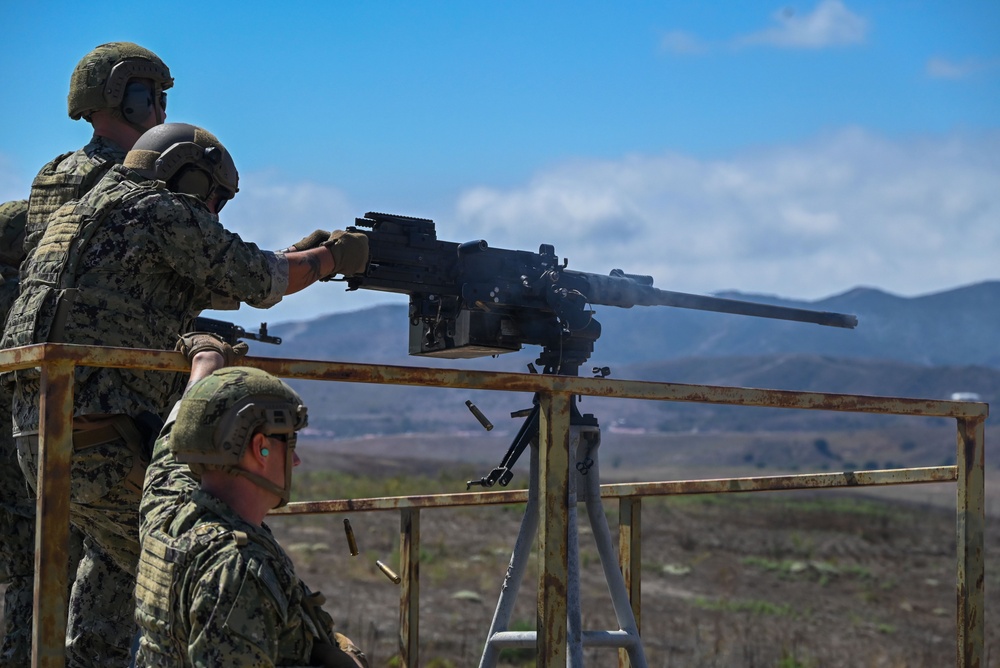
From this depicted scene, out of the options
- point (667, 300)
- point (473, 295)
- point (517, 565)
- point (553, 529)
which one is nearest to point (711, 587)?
point (667, 300)

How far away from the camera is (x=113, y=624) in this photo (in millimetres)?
4445

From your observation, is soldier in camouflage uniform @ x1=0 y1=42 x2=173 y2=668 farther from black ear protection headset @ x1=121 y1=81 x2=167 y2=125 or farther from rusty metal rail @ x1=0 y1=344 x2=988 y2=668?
rusty metal rail @ x1=0 y1=344 x2=988 y2=668

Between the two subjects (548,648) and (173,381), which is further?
(173,381)

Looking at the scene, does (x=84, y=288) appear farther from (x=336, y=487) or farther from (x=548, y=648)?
(x=336, y=487)

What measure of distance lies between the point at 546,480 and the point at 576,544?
481mm

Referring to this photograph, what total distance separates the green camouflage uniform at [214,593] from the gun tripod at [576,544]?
154 centimetres

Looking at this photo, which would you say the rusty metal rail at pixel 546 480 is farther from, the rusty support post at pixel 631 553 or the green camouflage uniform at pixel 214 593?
the green camouflage uniform at pixel 214 593

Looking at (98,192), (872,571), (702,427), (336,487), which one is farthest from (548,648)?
(702,427)

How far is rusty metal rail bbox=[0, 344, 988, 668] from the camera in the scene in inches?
133

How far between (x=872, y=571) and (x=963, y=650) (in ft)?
88.3

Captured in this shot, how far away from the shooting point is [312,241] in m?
4.94

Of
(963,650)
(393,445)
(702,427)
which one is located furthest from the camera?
(702,427)

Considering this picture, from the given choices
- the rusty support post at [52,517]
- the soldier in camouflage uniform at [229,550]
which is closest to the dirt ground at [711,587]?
the rusty support post at [52,517]

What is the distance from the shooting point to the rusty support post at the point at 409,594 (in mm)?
5527
